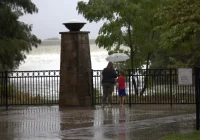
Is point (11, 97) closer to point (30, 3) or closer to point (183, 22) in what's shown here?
point (30, 3)

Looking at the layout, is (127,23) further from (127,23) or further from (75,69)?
(75,69)

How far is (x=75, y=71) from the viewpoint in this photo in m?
24.4

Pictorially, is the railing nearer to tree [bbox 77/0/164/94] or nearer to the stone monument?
the stone monument

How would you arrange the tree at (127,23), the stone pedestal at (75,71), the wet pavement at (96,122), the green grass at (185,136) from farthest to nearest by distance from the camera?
the tree at (127,23)
the stone pedestal at (75,71)
the wet pavement at (96,122)
the green grass at (185,136)

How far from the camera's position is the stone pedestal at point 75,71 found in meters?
24.3

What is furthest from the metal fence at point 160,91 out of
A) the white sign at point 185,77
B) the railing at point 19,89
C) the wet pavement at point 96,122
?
the white sign at point 185,77

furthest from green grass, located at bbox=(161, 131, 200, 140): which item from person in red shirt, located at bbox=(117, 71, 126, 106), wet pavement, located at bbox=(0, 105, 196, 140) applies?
person in red shirt, located at bbox=(117, 71, 126, 106)

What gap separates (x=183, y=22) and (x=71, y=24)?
9.92 meters

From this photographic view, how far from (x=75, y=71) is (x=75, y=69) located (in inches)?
3.0

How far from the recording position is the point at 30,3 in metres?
33.0

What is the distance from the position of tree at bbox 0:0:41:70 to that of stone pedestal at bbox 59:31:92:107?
6.10m

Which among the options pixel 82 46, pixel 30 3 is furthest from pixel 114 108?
pixel 30 3

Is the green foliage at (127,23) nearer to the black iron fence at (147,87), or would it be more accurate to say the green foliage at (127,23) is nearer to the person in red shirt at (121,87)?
the black iron fence at (147,87)

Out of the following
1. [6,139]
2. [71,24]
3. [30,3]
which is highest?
[30,3]
